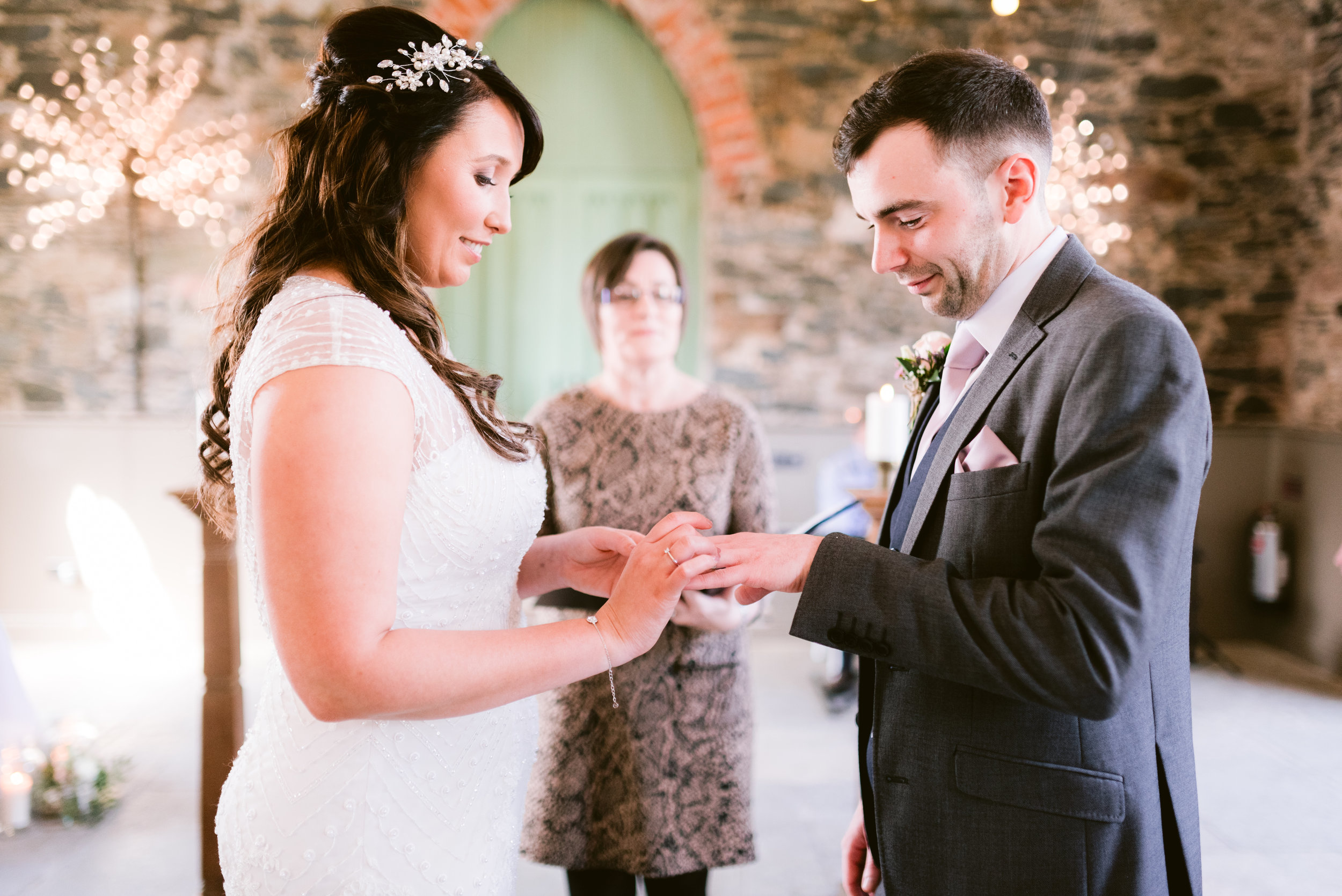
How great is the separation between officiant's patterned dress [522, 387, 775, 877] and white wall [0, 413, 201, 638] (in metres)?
4.15

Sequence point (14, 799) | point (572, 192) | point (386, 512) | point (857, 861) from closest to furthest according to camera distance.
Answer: point (386, 512)
point (857, 861)
point (14, 799)
point (572, 192)

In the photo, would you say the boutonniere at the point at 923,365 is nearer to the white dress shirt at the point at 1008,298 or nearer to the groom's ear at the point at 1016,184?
the white dress shirt at the point at 1008,298

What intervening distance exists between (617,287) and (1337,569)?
15.4ft

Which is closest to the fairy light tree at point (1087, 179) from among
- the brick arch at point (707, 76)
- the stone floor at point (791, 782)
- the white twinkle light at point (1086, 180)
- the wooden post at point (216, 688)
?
the white twinkle light at point (1086, 180)

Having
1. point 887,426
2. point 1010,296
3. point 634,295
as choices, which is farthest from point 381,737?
point 887,426

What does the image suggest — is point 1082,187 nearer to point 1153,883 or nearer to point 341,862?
point 1153,883

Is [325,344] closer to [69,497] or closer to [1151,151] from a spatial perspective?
[69,497]

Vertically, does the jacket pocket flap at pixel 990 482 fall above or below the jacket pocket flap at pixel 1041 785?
above

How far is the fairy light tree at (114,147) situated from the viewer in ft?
16.5

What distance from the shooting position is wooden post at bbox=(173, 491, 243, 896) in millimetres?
2334

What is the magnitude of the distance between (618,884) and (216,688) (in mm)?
1274

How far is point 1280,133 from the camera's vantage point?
203 inches

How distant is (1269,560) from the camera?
501cm

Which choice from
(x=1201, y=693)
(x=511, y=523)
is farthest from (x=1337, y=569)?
(x=511, y=523)
